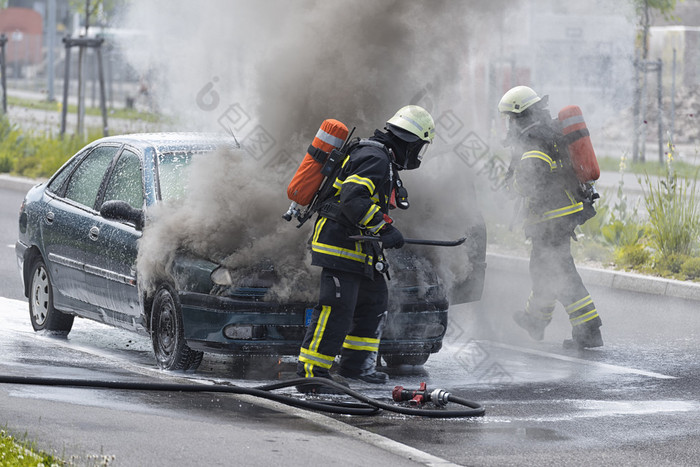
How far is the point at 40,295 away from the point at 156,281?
174 cm

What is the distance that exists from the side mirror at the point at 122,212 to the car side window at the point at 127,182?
0.22 meters

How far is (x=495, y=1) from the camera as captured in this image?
8.70 metres

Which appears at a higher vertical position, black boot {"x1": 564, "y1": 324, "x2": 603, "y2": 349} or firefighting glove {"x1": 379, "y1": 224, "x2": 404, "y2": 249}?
firefighting glove {"x1": 379, "y1": 224, "x2": 404, "y2": 249}

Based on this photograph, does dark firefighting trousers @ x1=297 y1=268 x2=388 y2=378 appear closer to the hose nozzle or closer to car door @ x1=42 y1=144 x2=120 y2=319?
the hose nozzle

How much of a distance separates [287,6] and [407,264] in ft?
6.90

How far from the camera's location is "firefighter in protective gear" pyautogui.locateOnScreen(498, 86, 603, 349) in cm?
904

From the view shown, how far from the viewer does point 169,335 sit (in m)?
7.64

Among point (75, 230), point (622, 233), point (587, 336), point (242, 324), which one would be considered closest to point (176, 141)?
point (75, 230)

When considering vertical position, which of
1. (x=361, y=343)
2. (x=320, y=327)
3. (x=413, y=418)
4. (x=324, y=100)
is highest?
(x=324, y=100)

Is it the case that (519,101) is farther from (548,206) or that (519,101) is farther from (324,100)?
(324,100)

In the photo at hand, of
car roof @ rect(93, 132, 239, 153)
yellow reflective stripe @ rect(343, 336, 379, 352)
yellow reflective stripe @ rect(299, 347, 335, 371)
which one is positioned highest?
car roof @ rect(93, 132, 239, 153)

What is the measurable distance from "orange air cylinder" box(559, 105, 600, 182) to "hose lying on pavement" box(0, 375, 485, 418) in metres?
2.81

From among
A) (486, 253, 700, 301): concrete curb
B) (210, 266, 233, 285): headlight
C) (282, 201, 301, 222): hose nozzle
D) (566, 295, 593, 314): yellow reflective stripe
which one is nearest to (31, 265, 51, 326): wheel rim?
(210, 266, 233, 285): headlight

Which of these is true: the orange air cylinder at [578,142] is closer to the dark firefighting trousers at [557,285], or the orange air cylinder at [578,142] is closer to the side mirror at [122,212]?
the dark firefighting trousers at [557,285]
